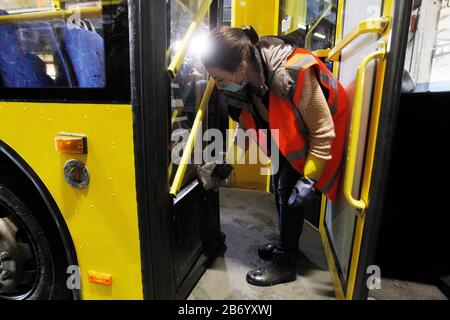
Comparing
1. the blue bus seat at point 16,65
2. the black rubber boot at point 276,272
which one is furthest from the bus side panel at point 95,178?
the black rubber boot at point 276,272

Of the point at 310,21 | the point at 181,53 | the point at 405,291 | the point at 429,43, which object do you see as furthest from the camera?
the point at 310,21

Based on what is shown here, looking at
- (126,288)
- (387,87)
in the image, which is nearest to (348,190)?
(387,87)

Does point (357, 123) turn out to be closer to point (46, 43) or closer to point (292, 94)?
point (292, 94)

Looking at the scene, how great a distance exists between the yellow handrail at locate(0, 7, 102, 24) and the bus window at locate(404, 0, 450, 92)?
231 cm

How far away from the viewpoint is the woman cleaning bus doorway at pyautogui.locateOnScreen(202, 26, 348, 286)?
4.53 feet

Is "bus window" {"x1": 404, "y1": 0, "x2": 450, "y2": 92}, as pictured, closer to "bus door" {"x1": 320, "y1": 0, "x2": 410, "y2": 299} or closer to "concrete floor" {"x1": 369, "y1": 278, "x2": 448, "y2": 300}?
"bus door" {"x1": 320, "y1": 0, "x2": 410, "y2": 299}

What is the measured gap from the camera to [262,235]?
232 cm

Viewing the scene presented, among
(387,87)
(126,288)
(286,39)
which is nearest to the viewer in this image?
(387,87)

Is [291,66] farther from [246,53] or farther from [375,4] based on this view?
[375,4]

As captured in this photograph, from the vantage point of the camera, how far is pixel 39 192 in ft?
4.44

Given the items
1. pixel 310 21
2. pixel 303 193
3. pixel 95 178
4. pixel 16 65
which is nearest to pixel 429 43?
pixel 310 21

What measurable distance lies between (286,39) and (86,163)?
127 centimetres

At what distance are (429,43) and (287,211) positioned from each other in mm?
1932

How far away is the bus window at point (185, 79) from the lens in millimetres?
1567
